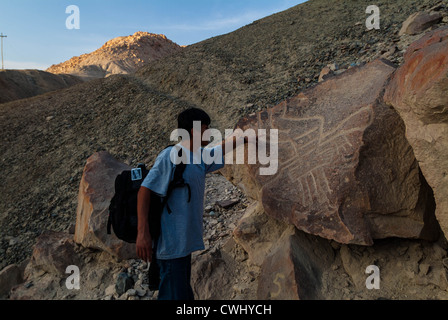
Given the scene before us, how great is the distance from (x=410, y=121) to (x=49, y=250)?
3899 mm

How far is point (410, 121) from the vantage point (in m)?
2.33

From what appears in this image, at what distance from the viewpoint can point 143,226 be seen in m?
2.01

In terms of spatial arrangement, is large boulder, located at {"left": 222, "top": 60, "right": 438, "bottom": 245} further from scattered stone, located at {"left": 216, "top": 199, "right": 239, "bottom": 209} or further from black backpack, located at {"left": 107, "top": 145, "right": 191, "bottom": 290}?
scattered stone, located at {"left": 216, "top": 199, "right": 239, "bottom": 209}

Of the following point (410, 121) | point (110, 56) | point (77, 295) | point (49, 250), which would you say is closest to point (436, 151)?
point (410, 121)

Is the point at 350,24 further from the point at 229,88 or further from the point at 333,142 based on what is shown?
the point at 333,142

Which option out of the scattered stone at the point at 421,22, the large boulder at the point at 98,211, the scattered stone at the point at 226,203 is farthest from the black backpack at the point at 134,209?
the scattered stone at the point at 421,22

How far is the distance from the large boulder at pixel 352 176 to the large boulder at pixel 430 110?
25 cm

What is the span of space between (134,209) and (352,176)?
163cm

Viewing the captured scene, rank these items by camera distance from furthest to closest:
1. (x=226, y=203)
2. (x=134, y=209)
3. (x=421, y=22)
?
1. (x=421, y=22)
2. (x=226, y=203)
3. (x=134, y=209)

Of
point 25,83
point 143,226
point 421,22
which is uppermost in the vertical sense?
point 25,83

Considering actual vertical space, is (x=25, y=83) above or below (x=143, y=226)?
above

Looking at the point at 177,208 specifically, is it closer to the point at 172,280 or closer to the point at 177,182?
the point at 177,182

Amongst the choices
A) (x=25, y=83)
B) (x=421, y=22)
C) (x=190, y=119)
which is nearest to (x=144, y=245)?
(x=190, y=119)

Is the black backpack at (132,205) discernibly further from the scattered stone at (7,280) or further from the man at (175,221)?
the scattered stone at (7,280)
